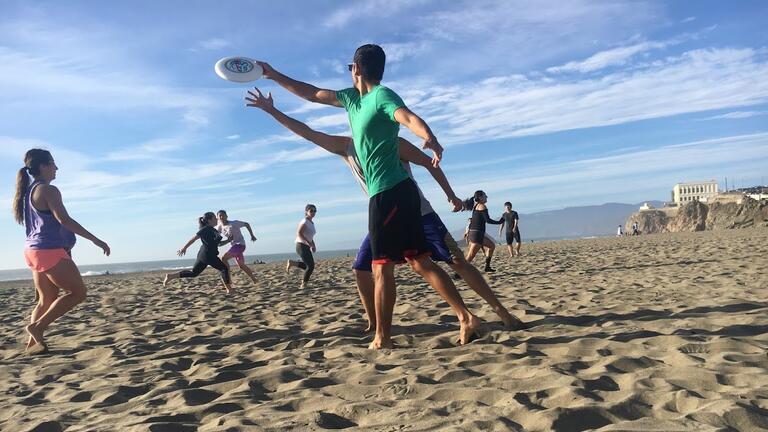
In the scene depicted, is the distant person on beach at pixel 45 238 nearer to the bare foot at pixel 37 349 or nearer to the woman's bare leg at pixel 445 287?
the bare foot at pixel 37 349

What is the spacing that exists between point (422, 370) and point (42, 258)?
3.47m

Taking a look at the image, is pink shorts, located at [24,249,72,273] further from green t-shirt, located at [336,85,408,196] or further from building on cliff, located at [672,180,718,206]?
building on cliff, located at [672,180,718,206]

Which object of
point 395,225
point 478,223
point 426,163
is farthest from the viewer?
point 478,223

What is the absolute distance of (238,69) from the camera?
12.5 ft

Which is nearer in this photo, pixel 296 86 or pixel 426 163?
pixel 296 86

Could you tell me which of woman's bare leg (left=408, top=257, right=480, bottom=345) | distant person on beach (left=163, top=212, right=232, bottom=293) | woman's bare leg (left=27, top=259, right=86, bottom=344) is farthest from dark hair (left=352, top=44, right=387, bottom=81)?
distant person on beach (left=163, top=212, right=232, bottom=293)

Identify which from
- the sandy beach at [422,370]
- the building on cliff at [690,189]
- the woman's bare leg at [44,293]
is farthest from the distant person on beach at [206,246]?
the building on cliff at [690,189]

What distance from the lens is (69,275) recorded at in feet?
14.6

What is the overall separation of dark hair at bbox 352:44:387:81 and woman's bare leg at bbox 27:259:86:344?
3.03 m

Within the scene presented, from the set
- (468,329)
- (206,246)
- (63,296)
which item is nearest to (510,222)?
(206,246)

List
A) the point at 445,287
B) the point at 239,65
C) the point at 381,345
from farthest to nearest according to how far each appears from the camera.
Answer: the point at 239,65, the point at 381,345, the point at 445,287

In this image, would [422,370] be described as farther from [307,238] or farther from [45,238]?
[307,238]

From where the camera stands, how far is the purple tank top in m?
4.40

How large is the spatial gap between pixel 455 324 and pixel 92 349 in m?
3.17
